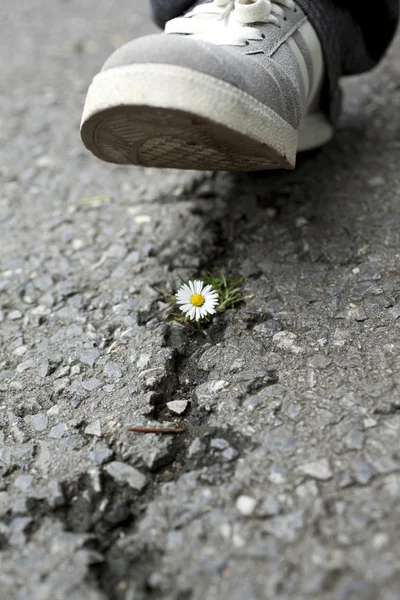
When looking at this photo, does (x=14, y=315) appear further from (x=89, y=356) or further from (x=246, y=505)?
(x=246, y=505)

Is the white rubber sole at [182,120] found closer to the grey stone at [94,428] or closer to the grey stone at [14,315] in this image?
the grey stone at [14,315]

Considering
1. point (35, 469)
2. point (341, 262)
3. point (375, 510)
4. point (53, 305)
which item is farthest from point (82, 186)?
point (375, 510)

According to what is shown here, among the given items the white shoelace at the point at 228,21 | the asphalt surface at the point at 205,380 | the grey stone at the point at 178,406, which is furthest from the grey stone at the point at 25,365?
the white shoelace at the point at 228,21

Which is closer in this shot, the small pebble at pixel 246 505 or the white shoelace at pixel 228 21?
the small pebble at pixel 246 505

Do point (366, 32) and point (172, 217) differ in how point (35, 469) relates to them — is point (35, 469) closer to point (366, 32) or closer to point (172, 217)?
point (172, 217)

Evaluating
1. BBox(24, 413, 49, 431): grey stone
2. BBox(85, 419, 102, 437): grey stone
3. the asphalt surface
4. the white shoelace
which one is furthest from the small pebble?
the white shoelace

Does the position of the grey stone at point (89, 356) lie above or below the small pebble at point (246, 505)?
below

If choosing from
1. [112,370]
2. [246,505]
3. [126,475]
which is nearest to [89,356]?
[112,370]

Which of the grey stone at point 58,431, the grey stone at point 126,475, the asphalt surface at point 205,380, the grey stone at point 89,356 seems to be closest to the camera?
the asphalt surface at point 205,380
